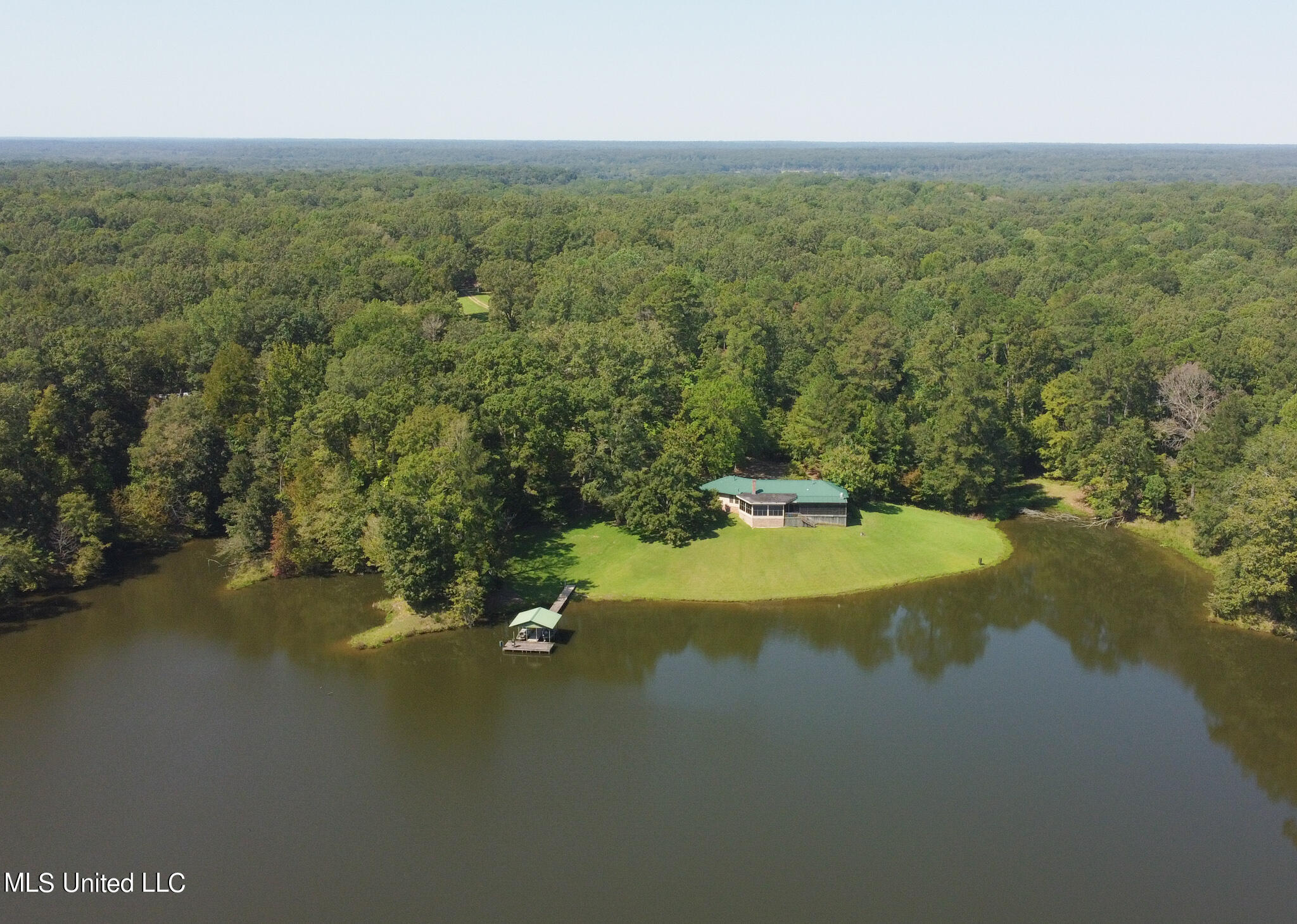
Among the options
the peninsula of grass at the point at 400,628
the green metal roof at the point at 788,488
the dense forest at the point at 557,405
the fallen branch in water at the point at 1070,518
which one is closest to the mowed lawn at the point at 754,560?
the green metal roof at the point at 788,488

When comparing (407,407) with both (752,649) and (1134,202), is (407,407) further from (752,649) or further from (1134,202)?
(1134,202)

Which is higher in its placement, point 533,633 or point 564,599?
point 533,633

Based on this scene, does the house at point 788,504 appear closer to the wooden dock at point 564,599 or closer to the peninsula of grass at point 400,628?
the wooden dock at point 564,599

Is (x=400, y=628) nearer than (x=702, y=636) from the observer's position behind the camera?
Yes

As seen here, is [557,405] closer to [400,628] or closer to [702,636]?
[400,628]

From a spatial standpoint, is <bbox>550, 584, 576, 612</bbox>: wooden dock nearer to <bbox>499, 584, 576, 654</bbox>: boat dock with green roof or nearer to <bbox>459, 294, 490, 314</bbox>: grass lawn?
<bbox>499, 584, 576, 654</bbox>: boat dock with green roof

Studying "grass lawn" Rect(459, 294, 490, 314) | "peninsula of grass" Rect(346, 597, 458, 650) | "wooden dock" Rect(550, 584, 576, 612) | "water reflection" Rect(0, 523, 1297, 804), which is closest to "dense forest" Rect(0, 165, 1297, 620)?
"peninsula of grass" Rect(346, 597, 458, 650)

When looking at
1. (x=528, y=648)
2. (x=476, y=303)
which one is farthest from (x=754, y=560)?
(x=476, y=303)
